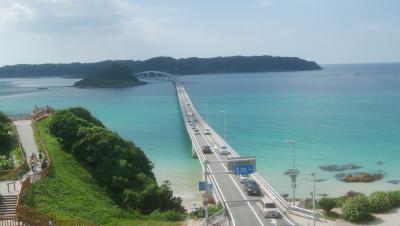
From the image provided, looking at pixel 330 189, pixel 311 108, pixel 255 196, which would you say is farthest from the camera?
pixel 311 108

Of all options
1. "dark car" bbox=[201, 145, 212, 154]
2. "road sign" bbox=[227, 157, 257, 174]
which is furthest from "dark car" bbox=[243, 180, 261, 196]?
"dark car" bbox=[201, 145, 212, 154]

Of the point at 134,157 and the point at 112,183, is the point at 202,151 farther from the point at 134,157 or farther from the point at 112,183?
the point at 112,183

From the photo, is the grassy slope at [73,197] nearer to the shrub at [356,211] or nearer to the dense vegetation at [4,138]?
the dense vegetation at [4,138]

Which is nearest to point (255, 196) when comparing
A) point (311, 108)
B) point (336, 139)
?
point (336, 139)

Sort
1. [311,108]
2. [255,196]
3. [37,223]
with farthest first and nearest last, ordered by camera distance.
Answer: [311,108] → [255,196] → [37,223]

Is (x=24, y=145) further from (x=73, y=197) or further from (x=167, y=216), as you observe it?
(x=167, y=216)

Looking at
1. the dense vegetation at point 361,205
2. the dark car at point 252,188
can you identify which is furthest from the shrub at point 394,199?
the dark car at point 252,188

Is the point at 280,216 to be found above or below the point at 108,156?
below
